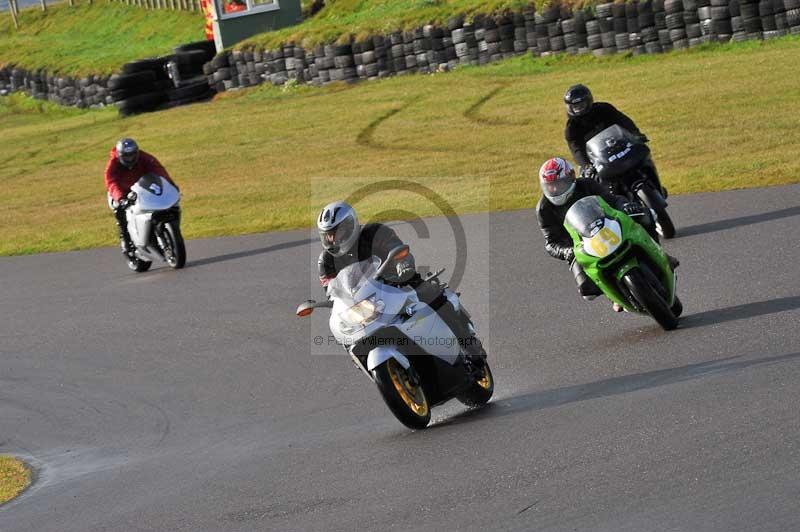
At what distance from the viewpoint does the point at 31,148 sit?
32.1 m

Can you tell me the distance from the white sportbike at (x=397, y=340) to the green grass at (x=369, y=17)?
20.1m

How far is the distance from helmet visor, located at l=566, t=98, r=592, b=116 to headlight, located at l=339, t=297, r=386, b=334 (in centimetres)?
542

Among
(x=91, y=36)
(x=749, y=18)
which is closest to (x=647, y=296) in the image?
(x=749, y=18)

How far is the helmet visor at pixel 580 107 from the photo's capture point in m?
12.0

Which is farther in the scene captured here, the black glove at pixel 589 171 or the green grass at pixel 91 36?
the green grass at pixel 91 36

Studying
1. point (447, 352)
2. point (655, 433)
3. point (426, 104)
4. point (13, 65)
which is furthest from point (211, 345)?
point (13, 65)

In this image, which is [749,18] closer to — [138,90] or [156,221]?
[156,221]

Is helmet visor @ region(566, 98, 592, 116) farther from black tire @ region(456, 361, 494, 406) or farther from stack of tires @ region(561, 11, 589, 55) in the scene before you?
stack of tires @ region(561, 11, 589, 55)

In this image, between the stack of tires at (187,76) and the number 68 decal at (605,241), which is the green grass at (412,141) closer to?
the stack of tires at (187,76)

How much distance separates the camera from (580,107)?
39.6 ft

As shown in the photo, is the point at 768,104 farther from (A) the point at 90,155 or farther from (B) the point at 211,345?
(A) the point at 90,155

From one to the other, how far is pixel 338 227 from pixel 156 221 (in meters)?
7.79

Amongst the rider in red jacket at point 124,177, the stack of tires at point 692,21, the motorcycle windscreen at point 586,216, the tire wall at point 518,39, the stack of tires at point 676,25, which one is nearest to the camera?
the motorcycle windscreen at point 586,216

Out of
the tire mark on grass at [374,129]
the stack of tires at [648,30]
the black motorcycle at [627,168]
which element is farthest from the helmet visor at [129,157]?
the stack of tires at [648,30]
